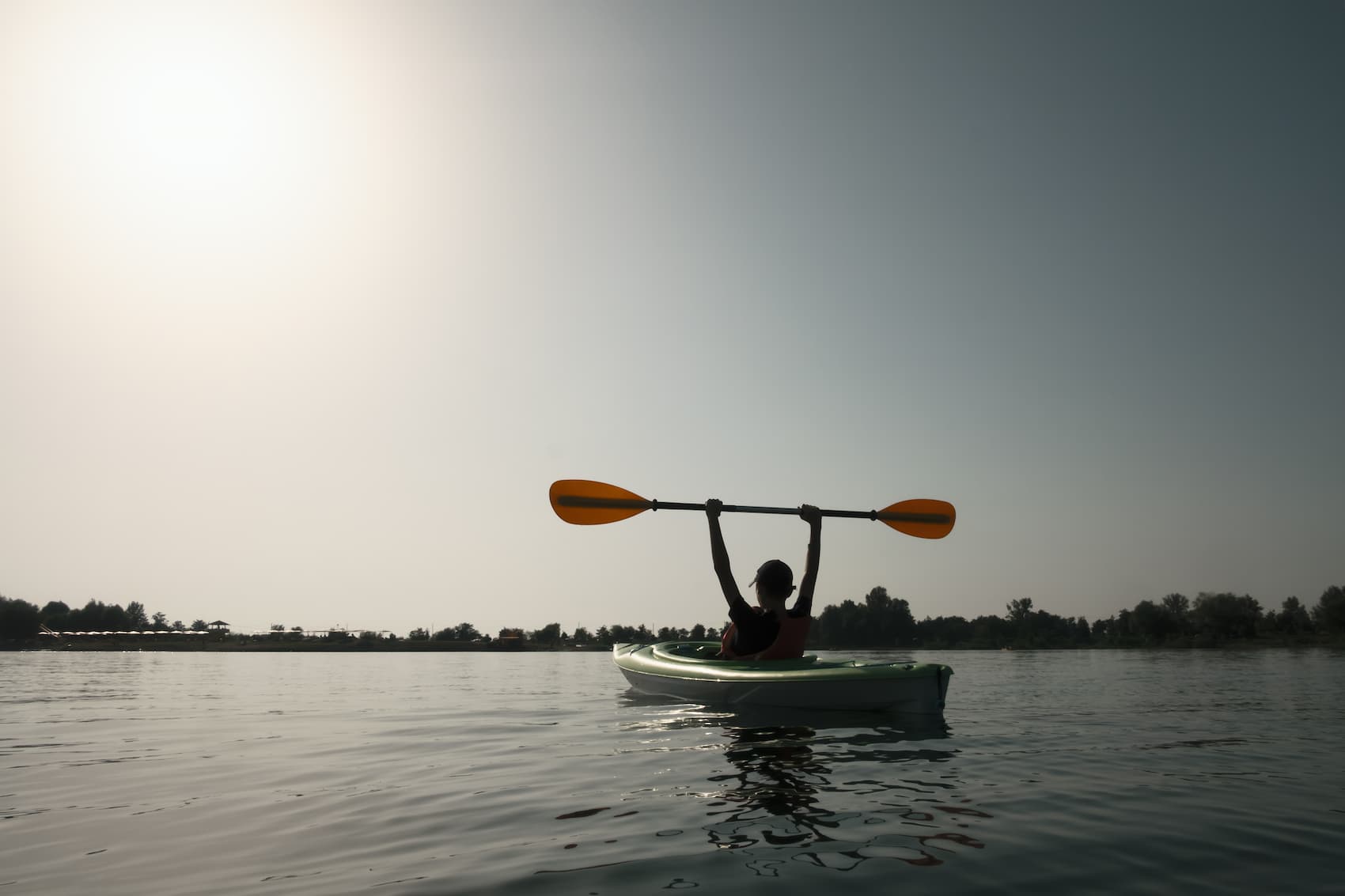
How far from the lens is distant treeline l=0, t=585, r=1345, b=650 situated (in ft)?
217

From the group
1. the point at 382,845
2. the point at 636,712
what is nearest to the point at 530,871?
the point at 382,845

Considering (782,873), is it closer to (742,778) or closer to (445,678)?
(742,778)

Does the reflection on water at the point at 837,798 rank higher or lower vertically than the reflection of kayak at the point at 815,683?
lower

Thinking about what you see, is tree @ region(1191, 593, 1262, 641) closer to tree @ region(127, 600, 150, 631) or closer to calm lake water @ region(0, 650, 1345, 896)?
calm lake water @ region(0, 650, 1345, 896)

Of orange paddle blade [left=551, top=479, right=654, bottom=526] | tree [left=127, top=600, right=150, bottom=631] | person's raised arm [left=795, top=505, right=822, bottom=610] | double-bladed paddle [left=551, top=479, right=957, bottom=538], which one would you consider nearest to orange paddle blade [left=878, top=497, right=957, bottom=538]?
double-bladed paddle [left=551, top=479, right=957, bottom=538]

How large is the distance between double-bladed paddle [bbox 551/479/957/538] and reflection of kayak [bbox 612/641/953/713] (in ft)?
7.19

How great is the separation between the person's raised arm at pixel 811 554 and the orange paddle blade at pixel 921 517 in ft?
5.14

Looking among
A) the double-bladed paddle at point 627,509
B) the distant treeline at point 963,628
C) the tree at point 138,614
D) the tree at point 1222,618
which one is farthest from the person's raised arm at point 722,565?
the tree at point 138,614

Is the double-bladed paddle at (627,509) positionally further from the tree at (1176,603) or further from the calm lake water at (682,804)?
the tree at (1176,603)

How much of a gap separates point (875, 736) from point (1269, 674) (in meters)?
16.5

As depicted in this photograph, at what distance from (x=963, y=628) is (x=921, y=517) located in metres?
97.8

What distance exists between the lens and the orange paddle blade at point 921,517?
1041 cm

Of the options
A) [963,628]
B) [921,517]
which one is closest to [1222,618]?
[963,628]

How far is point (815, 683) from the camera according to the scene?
25.3 ft
